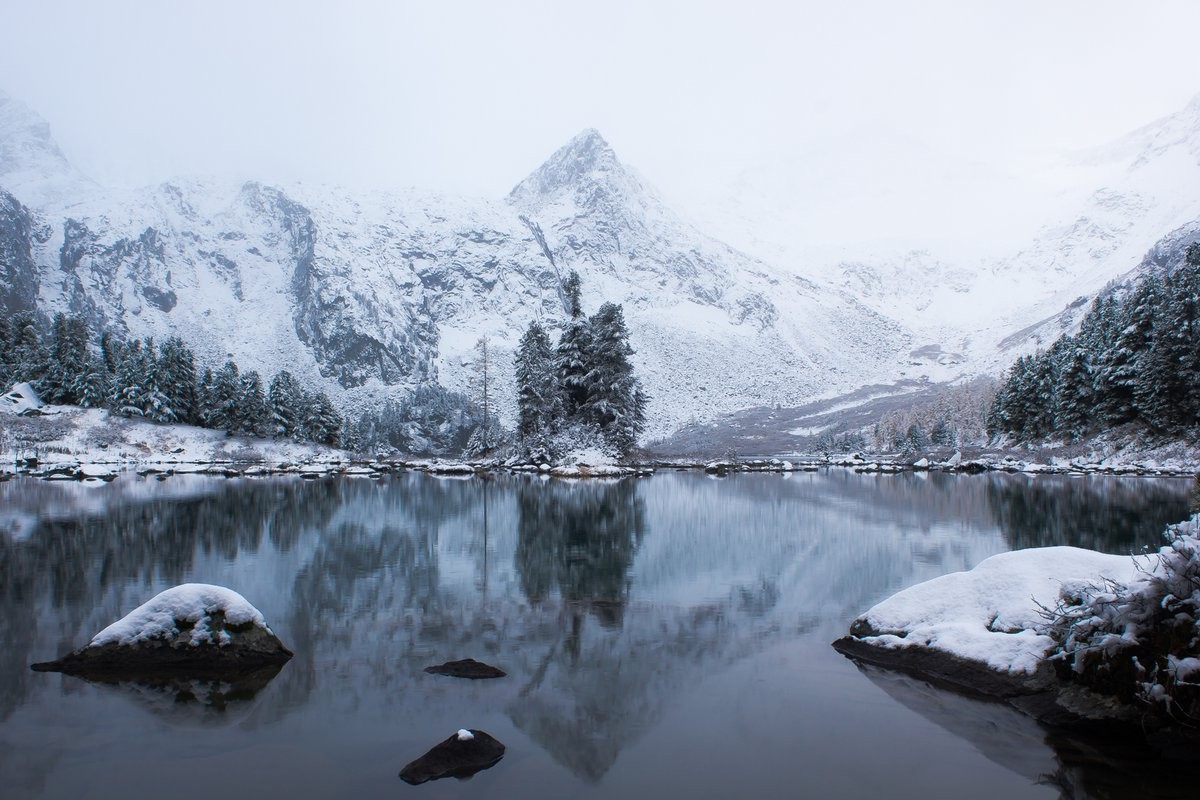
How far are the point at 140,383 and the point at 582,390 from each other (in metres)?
52.2

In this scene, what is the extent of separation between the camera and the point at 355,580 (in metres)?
19.0

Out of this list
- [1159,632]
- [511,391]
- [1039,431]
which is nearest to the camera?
[1159,632]

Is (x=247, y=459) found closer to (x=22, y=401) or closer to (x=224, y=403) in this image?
(x=224, y=403)

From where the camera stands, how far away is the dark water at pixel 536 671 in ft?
26.1

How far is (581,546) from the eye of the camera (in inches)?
995

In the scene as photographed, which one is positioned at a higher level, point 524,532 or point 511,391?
point 511,391

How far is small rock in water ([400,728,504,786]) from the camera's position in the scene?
7.83 m

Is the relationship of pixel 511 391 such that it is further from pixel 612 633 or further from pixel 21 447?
pixel 612 633

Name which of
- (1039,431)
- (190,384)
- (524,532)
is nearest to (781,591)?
(524,532)

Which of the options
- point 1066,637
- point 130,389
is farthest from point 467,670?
point 130,389

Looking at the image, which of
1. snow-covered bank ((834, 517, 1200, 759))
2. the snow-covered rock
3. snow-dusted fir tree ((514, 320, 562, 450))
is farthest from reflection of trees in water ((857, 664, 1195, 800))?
the snow-covered rock

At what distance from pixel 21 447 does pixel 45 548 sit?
6402 cm

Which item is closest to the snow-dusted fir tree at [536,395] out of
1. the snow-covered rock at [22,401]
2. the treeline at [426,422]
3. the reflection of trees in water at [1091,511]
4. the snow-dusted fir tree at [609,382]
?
the snow-dusted fir tree at [609,382]

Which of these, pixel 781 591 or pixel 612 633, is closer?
pixel 612 633
